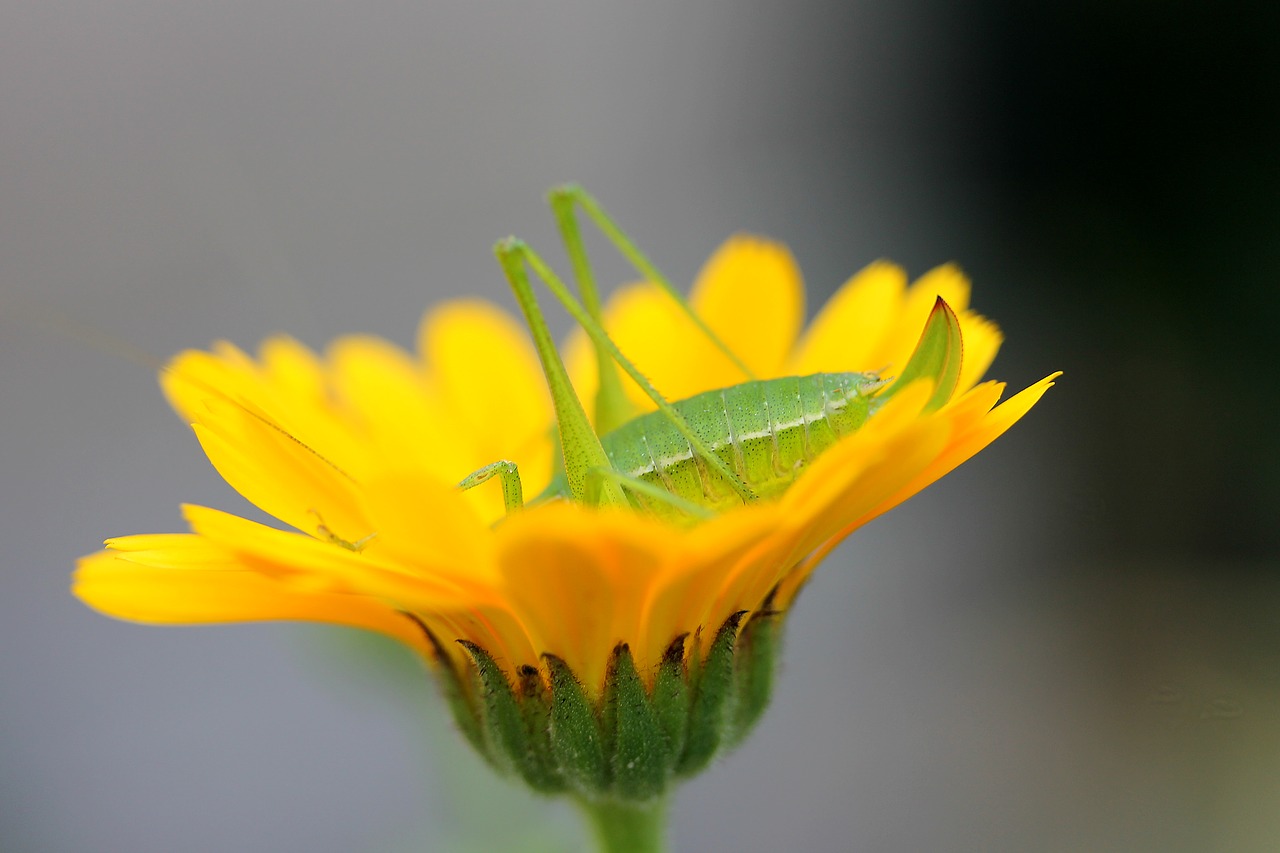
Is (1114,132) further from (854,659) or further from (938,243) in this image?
(854,659)

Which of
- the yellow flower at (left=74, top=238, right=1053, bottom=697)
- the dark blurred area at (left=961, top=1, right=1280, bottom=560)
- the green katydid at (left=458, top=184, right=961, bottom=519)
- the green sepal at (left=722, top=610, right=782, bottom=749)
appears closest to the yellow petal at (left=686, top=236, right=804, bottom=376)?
the yellow flower at (left=74, top=238, right=1053, bottom=697)

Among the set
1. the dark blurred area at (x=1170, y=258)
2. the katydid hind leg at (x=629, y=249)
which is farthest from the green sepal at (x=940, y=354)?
the dark blurred area at (x=1170, y=258)

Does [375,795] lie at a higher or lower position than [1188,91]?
lower

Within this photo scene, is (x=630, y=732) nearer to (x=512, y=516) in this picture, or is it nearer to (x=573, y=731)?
(x=573, y=731)

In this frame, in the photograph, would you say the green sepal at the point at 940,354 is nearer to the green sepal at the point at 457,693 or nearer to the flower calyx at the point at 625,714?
the flower calyx at the point at 625,714

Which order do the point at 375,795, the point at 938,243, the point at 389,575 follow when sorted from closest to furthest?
the point at 389,575
the point at 375,795
the point at 938,243

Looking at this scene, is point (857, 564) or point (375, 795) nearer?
point (375, 795)

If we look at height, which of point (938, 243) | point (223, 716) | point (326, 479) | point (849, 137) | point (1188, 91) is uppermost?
point (849, 137)

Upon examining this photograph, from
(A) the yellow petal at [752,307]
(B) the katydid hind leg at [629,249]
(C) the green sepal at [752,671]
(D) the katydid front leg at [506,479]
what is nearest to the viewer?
(C) the green sepal at [752,671]

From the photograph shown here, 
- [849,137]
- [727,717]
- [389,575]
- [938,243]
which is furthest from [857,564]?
[389,575]
